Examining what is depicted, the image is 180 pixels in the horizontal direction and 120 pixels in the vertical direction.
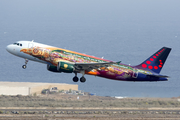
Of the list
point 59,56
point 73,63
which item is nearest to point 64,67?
point 73,63

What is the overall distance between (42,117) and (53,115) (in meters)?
2.96

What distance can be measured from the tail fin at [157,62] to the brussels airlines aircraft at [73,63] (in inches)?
44.4

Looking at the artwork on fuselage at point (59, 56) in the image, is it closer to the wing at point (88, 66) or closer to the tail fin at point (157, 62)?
the wing at point (88, 66)

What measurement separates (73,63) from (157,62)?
15.0 m

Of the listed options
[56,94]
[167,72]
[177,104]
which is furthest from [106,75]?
[167,72]

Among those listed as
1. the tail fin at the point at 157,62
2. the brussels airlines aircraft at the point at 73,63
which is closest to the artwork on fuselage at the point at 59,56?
the brussels airlines aircraft at the point at 73,63

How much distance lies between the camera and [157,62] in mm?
56250

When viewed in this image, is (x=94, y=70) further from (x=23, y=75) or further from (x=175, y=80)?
(x=23, y=75)

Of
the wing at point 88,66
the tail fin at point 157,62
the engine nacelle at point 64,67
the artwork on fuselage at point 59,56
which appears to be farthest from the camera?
the tail fin at point 157,62

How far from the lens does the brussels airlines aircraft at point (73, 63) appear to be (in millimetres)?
49188

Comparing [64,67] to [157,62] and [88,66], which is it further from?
[157,62]

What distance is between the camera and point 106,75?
172ft

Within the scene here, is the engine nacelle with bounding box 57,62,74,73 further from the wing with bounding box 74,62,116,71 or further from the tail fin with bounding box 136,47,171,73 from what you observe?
the tail fin with bounding box 136,47,171,73

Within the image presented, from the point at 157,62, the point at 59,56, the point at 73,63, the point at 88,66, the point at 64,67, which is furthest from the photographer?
the point at 157,62
